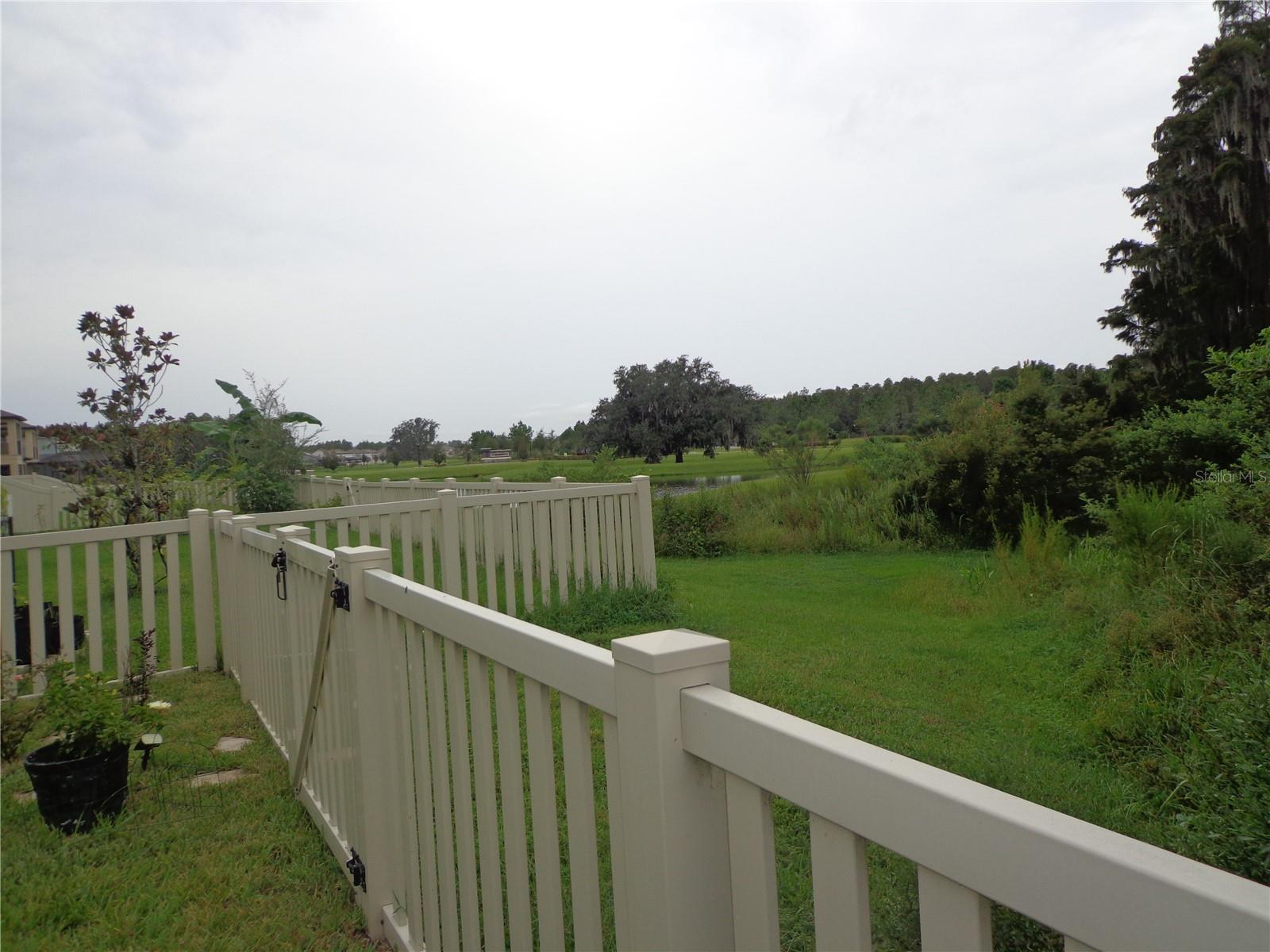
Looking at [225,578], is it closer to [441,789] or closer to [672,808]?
[441,789]

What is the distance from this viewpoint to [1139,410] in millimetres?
16922

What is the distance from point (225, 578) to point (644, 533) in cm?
371

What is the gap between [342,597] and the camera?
2477mm

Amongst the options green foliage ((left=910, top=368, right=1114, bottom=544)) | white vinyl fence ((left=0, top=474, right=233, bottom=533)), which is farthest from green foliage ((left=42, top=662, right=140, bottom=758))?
green foliage ((left=910, top=368, right=1114, bottom=544))

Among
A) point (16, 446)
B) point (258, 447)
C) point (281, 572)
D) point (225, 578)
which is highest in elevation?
point (16, 446)

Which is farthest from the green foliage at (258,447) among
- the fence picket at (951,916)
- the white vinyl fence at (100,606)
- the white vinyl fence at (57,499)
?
the fence picket at (951,916)

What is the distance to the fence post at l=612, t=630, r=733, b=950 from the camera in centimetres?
104

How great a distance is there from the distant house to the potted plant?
35.3 m

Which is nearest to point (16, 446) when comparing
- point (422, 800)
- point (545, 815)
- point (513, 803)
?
point (422, 800)

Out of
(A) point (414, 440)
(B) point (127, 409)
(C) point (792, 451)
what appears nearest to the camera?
(B) point (127, 409)

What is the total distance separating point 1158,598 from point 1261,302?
1655 cm

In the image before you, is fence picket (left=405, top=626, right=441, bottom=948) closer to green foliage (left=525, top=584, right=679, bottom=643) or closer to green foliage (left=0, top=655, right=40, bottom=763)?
green foliage (left=0, top=655, right=40, bottom=763)

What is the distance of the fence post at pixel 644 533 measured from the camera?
7258mm

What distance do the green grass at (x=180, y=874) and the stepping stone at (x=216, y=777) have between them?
0.05m
